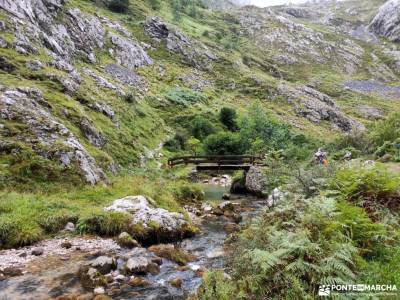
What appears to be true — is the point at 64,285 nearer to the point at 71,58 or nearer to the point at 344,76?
the point at 71,58

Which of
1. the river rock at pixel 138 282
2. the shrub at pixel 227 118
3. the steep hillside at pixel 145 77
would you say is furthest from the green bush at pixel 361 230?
the shrub at pixel 227 118

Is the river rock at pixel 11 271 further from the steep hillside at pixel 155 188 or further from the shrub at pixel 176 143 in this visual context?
the shrub at pixel 176 143

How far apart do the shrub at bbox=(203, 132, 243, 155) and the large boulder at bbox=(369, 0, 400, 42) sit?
143217 mm

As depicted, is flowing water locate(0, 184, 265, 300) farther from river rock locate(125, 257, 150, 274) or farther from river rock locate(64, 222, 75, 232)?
river rock locate(64, 222, 75, 232)

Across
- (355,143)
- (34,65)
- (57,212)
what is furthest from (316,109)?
(57,212)

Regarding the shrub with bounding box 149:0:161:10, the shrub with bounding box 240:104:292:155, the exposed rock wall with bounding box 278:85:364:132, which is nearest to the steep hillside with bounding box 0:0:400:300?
the shrub with bounding box 240:104:292:155

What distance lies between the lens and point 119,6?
84250 millimetres

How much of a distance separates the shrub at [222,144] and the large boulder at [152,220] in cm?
2834

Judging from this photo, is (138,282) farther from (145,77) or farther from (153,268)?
(145,77)

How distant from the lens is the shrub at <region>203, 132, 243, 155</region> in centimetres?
4588

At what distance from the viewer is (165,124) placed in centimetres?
5175

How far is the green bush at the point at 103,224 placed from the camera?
50.2 feet

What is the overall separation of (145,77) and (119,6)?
3000 centimetres

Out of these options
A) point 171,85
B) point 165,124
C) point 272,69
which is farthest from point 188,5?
point 165,124
